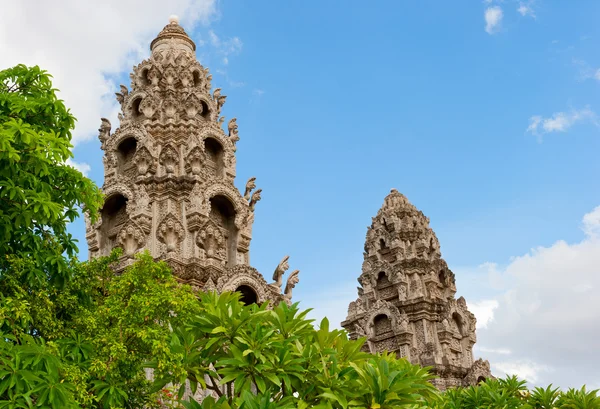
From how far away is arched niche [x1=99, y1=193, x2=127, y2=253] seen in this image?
82.0ft

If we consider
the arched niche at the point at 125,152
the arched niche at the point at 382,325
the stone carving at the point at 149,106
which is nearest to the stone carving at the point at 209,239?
the arched niche at the point at 125,152

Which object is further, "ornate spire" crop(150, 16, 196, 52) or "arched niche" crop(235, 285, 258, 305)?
"ornate spire" crop(150, 16, 196, 52)

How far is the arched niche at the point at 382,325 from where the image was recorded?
124 ft

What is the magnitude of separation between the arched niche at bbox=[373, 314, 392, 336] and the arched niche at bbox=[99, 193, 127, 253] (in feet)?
59.9

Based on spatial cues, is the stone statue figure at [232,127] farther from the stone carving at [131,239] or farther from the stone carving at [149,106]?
the stone carving at [131,239]

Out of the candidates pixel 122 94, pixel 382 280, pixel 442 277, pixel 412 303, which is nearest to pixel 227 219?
pixel 122 94

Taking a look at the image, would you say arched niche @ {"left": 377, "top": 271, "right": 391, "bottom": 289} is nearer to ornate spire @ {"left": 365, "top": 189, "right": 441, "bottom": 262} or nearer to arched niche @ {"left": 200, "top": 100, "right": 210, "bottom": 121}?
ornate spire @ {"left": 365, "top": 189, "right": 441, "bottom": 262}

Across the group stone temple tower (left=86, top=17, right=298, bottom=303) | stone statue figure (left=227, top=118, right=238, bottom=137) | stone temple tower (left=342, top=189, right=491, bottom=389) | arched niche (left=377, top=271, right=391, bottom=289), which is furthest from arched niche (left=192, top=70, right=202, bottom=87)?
arched niche (left=377, top=271, right=391, bottom=289)

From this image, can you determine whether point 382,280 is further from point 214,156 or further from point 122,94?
point 122,94

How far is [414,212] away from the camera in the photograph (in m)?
41.4

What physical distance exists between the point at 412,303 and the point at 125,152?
18598mm

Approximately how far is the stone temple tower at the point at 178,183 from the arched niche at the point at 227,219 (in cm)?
4

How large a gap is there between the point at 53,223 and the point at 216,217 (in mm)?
14126

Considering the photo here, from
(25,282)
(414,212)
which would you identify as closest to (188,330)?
(25,282)
